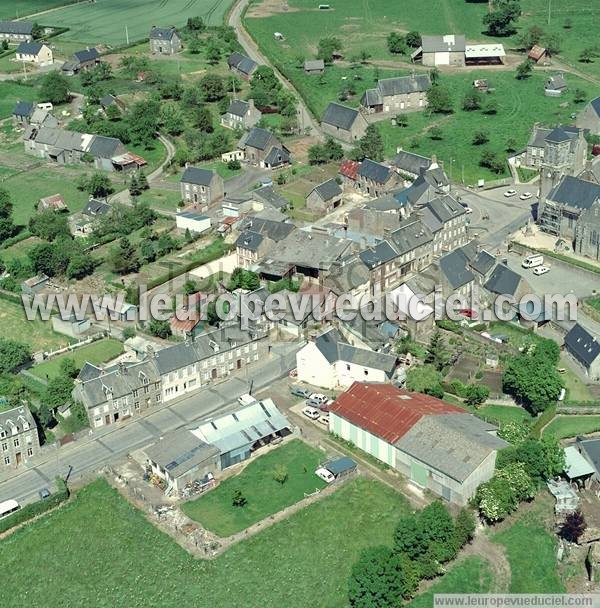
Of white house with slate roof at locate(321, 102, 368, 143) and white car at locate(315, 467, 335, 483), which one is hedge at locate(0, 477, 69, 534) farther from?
white house with slate roof at locate(321, 102, 368, 143)

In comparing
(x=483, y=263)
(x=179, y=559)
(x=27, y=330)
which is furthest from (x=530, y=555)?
(x=27, y=330)

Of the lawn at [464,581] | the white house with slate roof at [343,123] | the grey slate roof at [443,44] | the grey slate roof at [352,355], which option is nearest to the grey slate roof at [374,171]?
the white house with slate roof at [343,123]

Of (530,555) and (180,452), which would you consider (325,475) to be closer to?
(180,452)

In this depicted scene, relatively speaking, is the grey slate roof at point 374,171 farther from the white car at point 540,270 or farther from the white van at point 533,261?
the white car at point 540,270

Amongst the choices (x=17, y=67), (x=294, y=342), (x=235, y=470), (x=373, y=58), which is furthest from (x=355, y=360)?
(x=17, y=67)

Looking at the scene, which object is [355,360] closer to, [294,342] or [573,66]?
[294,342]

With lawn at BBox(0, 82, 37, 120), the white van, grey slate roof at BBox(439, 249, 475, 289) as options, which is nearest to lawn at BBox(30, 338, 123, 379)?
grey slate roof at BBox(439, 249, 475, 289)

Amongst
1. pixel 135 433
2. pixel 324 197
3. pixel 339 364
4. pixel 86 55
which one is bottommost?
pixel 135 433
